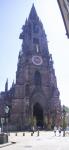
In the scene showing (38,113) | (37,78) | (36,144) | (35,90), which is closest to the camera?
(36,144)

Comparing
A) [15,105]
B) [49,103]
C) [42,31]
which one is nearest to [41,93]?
[49,103]

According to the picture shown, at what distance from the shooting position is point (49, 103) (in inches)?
2798

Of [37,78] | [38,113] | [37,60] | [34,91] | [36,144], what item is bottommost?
[36,144]

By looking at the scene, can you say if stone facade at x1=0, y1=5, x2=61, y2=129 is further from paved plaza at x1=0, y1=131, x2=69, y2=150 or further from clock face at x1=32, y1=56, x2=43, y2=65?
paved plaza at x1=0, y1=131, x2=69, y2=150

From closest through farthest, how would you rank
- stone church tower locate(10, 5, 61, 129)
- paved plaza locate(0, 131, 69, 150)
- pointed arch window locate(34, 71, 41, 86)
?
paved plaza locate(0, 131, 69, 150)
stone church tower locate(10, 5, 61, 129)
pointed arch window locate(34, 71, 41, 86)

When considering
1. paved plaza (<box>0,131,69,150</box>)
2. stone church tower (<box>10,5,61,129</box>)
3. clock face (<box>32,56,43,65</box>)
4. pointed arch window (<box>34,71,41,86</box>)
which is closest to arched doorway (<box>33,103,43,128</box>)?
stone church tower (<box>10,5,61,129</box>)

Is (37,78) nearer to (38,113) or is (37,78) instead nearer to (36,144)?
(38,113)

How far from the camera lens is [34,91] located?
233ft

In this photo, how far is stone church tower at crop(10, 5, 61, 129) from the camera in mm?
67812

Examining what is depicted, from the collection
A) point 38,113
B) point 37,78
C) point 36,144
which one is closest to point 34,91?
point 37,78

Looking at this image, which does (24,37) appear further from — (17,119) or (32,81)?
(17,119)

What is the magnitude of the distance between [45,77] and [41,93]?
15.8ft

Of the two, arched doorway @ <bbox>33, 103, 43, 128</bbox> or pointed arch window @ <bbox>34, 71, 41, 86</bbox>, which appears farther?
pointed arch window @ <bbox>34, 71, 41, 86</bbox>

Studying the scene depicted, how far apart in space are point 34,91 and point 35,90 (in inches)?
15.6
